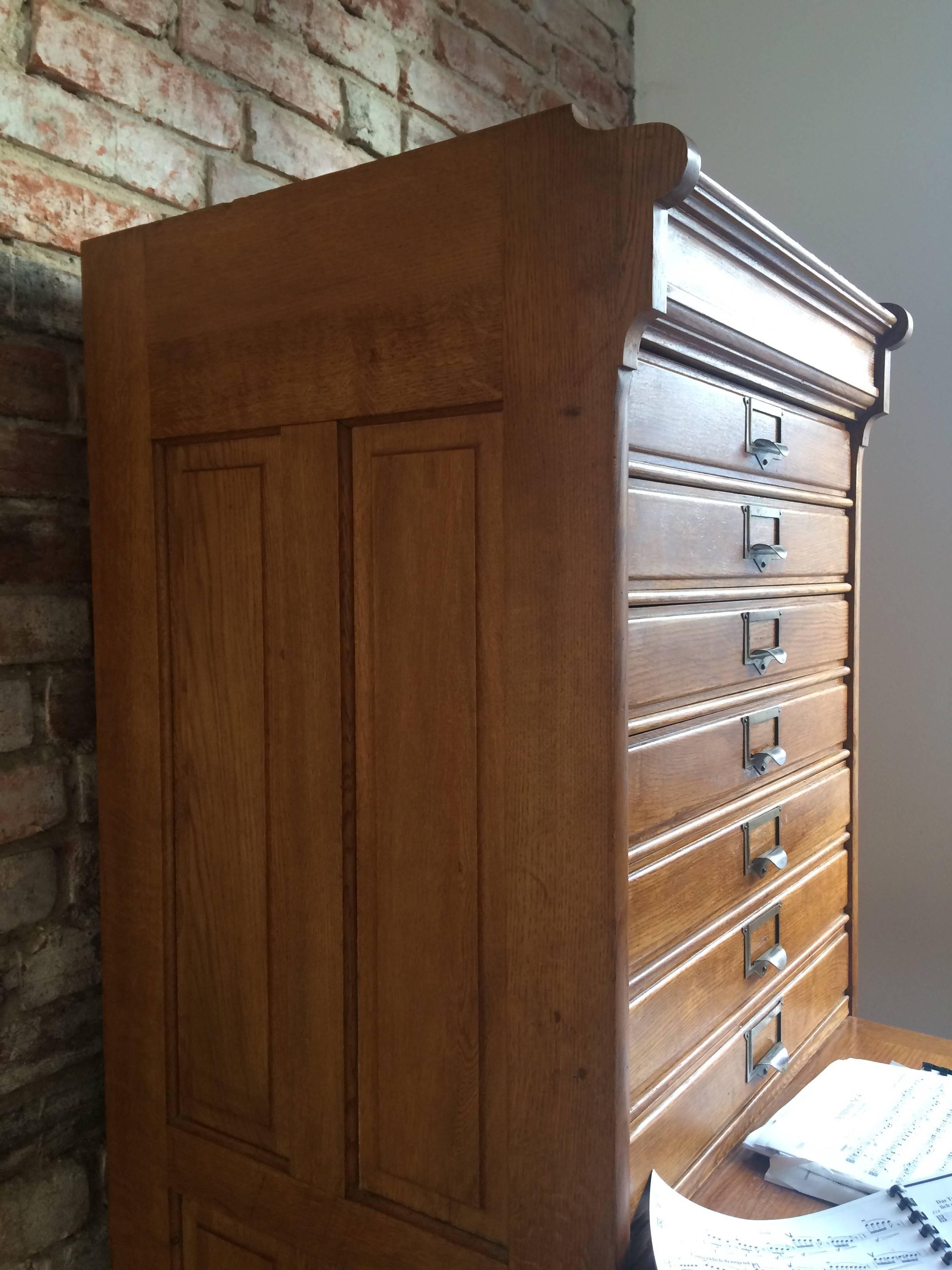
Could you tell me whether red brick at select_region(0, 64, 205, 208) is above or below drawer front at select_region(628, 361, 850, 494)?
above

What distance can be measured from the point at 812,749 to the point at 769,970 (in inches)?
12.4

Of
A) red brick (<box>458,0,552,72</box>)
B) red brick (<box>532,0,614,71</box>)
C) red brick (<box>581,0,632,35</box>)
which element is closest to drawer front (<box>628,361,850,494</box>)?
red brick (<box>458,0,552,72</box>)

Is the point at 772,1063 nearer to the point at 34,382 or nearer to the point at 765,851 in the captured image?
the point at 765,851

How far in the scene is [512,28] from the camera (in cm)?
193

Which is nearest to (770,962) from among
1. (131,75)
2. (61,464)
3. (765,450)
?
(765,450)

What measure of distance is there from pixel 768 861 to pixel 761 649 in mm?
264

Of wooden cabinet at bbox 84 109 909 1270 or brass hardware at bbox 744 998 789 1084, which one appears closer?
wooden cabinet at bbox 84 109 909 1270

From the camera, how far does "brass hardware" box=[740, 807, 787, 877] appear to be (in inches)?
49.0

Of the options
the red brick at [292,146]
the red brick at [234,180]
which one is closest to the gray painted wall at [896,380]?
the red brick at [292,146]

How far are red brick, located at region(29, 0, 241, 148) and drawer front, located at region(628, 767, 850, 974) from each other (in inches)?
43.9

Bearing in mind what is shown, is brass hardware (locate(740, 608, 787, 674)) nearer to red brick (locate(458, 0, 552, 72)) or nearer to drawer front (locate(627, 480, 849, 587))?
drawer front (locate(627, 480, 849, 587))

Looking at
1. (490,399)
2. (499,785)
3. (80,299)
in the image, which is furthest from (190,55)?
(499,785)

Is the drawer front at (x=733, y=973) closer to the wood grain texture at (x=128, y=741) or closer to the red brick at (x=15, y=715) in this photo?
the wood grain texture at (x=128, y=741)

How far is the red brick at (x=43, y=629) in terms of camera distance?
120cm
